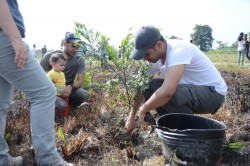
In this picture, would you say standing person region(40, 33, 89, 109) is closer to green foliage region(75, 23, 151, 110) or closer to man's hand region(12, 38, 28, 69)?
green foliage region(75, 23, 151, 110)

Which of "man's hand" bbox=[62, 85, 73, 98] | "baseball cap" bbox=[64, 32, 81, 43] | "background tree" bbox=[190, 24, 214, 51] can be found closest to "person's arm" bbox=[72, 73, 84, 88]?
"man's hand" bbox=[62, 85, 73, 98]

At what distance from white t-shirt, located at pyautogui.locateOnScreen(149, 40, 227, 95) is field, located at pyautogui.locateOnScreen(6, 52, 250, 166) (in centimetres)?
61

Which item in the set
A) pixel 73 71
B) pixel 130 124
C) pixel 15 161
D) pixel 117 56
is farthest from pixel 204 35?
pixel 15 161

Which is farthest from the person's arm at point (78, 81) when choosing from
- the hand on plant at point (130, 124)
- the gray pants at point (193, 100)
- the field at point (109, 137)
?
the gray pants at point (193, 100)

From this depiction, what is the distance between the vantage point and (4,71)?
6.84ft

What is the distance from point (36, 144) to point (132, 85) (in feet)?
4.86

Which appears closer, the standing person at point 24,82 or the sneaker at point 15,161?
the standing person at point 24,82

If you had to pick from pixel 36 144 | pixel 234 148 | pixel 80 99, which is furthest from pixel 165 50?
pixel 80 99

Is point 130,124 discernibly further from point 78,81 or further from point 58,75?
point 78,81

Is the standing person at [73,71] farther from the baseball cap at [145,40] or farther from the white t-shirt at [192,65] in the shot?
the baseball cap at [145,40]

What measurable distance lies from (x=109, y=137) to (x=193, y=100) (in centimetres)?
98

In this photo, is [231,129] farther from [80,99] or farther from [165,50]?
[80,99]

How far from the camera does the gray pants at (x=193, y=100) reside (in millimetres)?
3057

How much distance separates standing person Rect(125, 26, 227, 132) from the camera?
2.73m
